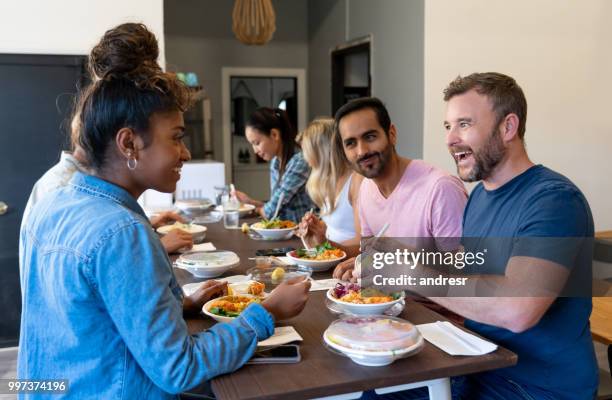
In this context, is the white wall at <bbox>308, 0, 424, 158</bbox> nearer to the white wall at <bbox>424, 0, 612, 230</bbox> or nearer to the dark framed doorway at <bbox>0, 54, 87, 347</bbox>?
the white wall at <bbox>424, 0, 612, 230</bbox>

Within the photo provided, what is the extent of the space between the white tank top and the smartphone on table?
1590 mm

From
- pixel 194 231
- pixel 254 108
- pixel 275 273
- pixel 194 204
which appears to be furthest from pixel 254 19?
pixel 275 273

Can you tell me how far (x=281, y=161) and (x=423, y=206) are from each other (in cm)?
191

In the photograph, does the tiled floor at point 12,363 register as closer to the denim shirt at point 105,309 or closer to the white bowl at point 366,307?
the white bowl at point 366,307

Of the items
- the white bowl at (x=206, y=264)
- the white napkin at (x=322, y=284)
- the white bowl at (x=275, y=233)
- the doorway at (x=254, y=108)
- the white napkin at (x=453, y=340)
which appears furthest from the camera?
the doorway at (x=254, y=108)

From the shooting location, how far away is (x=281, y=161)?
12.8 feet

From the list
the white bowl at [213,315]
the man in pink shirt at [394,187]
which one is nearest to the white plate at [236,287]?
the white bowl at [213,315]

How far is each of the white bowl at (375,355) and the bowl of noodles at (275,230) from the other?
4.72 ft

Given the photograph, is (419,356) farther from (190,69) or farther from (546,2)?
(190,69)

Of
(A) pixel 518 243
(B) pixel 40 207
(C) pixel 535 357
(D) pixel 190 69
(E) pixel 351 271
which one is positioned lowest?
(C) pixel 535 357

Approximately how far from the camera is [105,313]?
111cm

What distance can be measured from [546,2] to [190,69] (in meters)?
4.05

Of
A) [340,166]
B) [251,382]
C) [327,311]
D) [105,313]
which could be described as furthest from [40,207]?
[340,166]

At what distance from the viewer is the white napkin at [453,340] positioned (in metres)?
1.28
